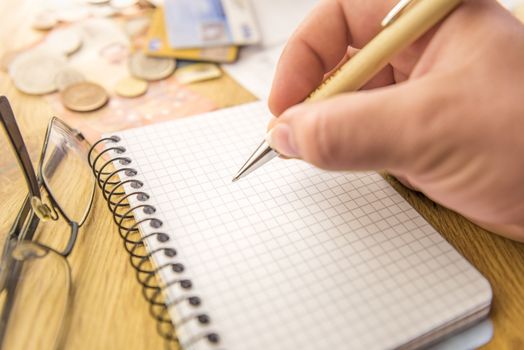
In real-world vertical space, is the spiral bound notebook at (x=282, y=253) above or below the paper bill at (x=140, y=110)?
above

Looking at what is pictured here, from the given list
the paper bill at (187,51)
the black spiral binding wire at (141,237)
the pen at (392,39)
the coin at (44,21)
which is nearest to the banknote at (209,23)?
the paper bill at (187,51)

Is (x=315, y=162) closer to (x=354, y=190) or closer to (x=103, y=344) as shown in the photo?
(x=354, y=190)

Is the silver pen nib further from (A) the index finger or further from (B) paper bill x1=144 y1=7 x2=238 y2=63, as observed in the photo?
(B) paper bill x1=144 y1=7 x2=238 y2=63

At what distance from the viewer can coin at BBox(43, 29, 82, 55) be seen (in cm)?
95

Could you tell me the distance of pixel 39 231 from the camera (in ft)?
2.07

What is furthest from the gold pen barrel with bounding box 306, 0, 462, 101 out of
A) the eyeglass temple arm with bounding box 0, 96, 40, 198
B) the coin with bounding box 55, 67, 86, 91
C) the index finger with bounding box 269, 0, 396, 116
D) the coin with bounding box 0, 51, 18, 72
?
the coin with bounding box 0, 51, 18, 72

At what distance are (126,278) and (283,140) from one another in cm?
23

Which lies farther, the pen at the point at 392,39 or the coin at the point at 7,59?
the coin at the point at 7,59

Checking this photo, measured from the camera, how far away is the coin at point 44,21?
39.5 inches

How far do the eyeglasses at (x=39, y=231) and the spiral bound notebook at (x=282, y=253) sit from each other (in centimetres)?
5

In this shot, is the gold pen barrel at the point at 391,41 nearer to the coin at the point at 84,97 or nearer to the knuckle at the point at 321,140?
the knuckle at the point at 321,140

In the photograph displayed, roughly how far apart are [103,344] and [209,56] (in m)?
0.57

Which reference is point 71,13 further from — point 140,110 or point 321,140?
point 321,140

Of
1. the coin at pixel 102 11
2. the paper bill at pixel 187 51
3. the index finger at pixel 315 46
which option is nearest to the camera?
the index finger at pixel 315 46
